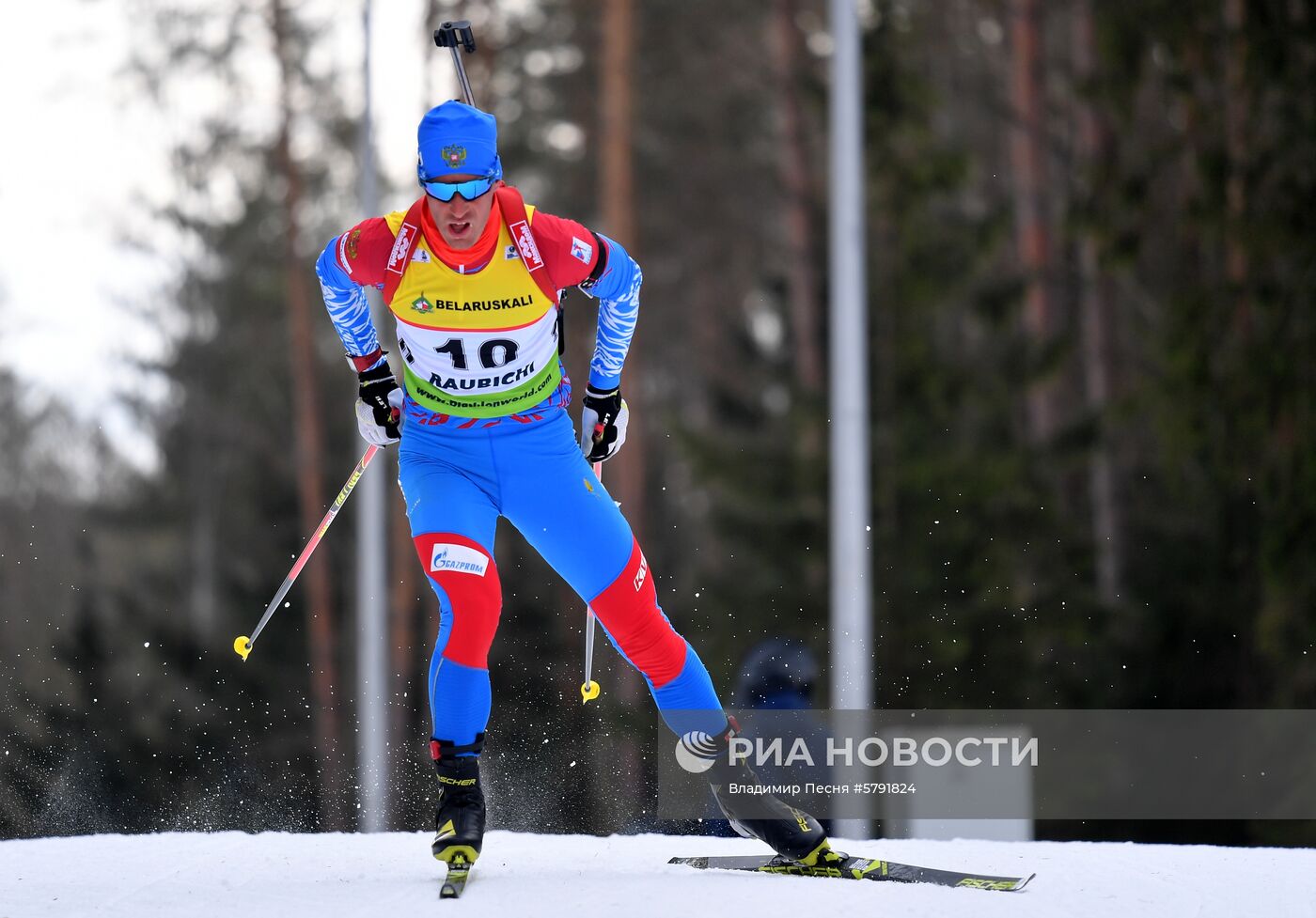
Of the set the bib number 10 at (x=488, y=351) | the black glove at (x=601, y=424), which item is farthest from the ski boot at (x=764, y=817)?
the bib number 10 at (x=488, y=351)

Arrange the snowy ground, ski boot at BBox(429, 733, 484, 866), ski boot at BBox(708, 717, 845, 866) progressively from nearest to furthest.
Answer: the snowy ground
ski boot at BBox(429, 733, 484, 866)
ski boot at BBox(708, 717, 845, 866)

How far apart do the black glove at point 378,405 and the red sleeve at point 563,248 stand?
0.65m

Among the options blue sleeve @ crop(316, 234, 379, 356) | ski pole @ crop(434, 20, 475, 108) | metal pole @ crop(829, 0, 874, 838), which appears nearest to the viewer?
blue sleeve @ crop(316, 234, 379, 356)

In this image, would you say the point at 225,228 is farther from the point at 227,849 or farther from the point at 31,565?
the point at 227,849

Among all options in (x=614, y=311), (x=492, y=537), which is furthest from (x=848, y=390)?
(x=492, y=537)

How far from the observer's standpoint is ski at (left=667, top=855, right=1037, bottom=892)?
188 inches

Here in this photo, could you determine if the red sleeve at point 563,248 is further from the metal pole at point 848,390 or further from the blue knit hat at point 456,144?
the metal pole at point 848,390

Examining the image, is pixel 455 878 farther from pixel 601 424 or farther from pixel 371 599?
pixel 371 599

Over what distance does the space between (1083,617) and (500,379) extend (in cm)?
1033

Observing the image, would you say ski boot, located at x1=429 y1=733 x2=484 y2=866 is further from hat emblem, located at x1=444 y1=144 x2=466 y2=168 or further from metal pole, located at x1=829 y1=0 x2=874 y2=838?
metal pole, located at x1=829 y1=0 x2=874 y2=838

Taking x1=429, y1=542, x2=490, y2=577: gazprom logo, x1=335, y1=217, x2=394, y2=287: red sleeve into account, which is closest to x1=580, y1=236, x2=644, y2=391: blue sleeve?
x1=335, y1=217, x2=394, y2=287: red sleeve

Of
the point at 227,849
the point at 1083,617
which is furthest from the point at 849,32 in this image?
the point at 227,849

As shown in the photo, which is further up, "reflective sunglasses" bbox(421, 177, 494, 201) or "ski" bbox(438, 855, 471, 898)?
"reflective sunglasses" bbox(421, 177, 494, 201)

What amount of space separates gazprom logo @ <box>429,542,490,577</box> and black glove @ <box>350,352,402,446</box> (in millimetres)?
508
